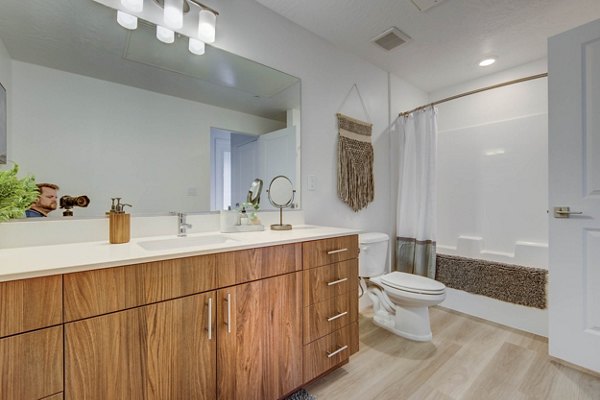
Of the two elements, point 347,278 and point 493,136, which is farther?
point 493,136

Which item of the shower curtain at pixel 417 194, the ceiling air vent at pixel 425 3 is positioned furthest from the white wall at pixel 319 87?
the ceiling air vent at pixel 425 3

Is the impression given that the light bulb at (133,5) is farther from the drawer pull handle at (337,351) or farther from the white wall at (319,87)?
the drawer pull handle at (337,351)

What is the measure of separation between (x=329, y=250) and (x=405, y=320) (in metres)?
1.02

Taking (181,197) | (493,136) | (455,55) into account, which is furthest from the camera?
(493,136)

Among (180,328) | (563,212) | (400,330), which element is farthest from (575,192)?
(180,328)

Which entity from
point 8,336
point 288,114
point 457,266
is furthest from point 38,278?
point 457,266

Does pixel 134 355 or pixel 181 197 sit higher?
pixel 181 197

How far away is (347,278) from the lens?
152 centimetres

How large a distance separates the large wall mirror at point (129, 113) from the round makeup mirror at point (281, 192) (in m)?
0.08

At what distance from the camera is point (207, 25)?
57.3 inches

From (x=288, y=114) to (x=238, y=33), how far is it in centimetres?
57

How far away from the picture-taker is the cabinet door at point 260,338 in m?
1.04

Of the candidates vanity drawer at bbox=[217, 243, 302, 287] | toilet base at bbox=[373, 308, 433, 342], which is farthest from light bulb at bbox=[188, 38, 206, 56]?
toilet base at bbox=[373, 308, 433, 342]

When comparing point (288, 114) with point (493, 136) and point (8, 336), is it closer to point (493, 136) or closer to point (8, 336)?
point (8, 336)
